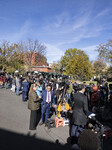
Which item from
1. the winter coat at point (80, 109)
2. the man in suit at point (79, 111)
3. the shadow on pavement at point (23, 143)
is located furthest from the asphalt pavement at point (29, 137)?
the winter coat at point (80, 109)

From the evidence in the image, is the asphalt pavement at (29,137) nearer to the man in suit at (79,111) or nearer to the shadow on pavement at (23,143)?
the shadow on pavement at (23,143)

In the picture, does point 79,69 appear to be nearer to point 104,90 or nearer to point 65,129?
point 104,90

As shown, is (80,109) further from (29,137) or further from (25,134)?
(25,134)

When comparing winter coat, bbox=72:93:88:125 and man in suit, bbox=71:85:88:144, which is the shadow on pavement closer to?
man in suit, bbox=71:85:88:144

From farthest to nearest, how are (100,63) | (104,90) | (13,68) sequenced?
1. (100,63)
2. (13,68)
3. (104,90)

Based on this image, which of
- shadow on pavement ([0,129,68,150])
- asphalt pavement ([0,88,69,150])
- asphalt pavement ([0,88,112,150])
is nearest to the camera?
shadow on pavement ([0,129,68,150])

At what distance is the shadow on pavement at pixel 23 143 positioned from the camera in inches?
148

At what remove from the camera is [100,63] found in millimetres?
65000

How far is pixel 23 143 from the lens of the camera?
157 inches

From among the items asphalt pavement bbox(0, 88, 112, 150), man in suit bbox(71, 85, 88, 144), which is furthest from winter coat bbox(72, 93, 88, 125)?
asphalt pavement bbox(0, 88, 112, 150)

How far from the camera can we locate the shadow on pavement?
3764 mm

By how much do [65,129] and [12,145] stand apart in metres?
2.25

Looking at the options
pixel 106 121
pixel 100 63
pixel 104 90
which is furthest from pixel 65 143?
pixel 100 63

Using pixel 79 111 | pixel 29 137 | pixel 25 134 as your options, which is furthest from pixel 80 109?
pixel 25 134
